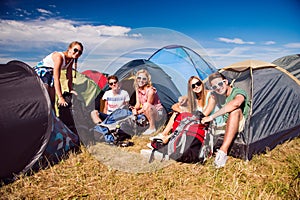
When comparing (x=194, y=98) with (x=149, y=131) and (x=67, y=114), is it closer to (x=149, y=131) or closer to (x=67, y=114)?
(x=149, y=131)

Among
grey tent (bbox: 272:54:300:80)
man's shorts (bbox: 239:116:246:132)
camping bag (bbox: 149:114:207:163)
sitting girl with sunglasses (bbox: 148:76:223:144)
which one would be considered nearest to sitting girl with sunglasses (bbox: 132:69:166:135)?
sitting girl with sunglasses (bbox: 148:76:223:144)

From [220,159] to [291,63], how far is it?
2347 millimetres

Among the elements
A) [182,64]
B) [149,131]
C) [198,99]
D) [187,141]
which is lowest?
[149,131]

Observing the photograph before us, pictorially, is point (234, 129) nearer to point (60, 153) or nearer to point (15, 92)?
point (60, 153)

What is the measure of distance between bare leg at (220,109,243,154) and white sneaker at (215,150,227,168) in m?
0.05

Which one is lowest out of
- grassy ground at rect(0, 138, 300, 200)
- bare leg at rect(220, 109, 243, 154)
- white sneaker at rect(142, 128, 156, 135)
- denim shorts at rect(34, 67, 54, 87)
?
grassy ground at rect(0, 138, 300, 200)

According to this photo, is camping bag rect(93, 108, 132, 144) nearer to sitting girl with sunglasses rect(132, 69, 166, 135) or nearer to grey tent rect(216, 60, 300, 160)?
sitting girl with sunglasses rect(132, 69, 166, 135)

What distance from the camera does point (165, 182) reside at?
7.46 ft

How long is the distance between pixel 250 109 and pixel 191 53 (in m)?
1.11

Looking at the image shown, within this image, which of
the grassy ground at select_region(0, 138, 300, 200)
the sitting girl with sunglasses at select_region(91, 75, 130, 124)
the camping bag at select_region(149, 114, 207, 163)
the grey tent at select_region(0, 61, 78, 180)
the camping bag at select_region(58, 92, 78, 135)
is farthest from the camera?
the sitting girl with sunglasses at select_region(91, 75, 130, 124)

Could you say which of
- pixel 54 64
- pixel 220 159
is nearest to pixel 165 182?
pixel 220 159

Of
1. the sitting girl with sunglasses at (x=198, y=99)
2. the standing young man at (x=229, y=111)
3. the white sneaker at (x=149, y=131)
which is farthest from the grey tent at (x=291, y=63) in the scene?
the white sneaker at (x=149, y=131)

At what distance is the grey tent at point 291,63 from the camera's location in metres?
3.79

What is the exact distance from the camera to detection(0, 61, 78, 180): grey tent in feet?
7.17
